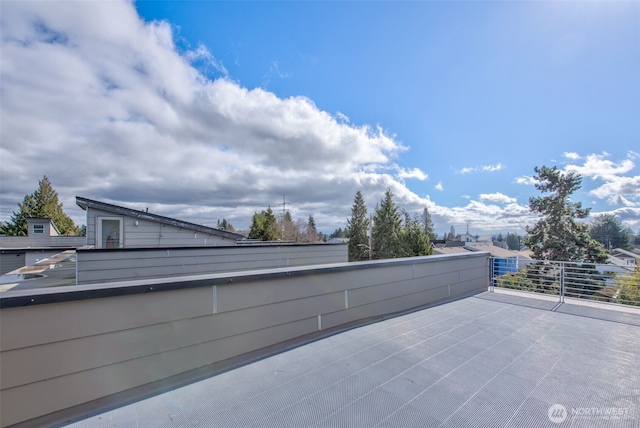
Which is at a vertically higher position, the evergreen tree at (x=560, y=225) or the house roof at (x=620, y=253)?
the evergreen tree at (x=560, y=225)

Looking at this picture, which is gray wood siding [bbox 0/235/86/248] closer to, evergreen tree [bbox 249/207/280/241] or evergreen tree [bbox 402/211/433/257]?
evergreen tree [bbox 249/207/280/241]

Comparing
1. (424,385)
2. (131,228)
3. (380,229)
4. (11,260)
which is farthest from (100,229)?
(380,229)

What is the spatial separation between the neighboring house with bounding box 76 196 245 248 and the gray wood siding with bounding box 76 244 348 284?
7.90ft

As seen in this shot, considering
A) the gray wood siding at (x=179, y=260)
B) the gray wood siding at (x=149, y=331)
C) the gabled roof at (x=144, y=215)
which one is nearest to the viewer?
the gray wood siding at (x=149, y=331)

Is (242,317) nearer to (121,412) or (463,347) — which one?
(121,412)

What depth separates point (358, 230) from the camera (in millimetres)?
30375

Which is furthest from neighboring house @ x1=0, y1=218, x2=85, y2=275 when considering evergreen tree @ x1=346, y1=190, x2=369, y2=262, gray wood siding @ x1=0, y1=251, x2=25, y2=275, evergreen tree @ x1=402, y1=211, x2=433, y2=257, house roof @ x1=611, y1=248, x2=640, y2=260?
house roof @ x1=611, y1=248, x2=640, y2=260

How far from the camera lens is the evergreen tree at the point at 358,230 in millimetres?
28297

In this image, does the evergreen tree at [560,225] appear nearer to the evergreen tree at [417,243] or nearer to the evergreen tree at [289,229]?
the evergreen tree at [417,243]

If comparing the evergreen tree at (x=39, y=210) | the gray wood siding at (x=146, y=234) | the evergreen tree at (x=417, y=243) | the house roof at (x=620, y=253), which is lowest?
the house roof at (x=620, y=253)

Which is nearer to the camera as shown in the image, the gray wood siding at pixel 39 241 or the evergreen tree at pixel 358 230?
the gray wood siding at pixel 39 241

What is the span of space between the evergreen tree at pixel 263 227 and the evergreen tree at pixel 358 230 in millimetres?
10725

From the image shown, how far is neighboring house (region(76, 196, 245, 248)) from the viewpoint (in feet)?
20.7

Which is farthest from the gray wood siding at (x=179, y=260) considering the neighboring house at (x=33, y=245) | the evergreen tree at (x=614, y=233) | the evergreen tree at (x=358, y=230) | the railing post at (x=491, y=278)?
the evergreen tree at (x=614, y=233)
